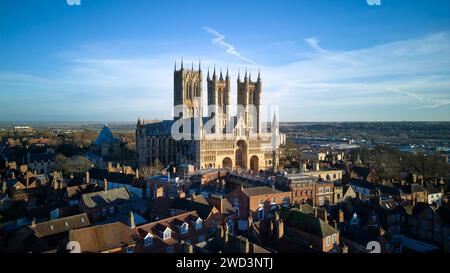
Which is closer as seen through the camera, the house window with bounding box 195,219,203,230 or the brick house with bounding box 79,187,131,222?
the house window with bounding box 195,219,203,230

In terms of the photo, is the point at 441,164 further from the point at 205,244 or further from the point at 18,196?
the point at 18,196

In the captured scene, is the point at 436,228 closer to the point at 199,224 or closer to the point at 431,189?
the point at 431,189

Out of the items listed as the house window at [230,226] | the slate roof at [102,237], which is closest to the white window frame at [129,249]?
the slate roof at [102,237]

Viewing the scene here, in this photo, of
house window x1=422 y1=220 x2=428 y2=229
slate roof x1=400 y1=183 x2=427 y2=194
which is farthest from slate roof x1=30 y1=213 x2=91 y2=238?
slate roof x1=400 y1=183 x2=427 y2=194

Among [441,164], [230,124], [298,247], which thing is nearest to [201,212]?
[298,247]

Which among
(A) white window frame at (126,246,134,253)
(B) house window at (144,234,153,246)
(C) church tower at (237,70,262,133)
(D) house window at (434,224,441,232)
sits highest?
(C) church tower at (237,70,262,133)

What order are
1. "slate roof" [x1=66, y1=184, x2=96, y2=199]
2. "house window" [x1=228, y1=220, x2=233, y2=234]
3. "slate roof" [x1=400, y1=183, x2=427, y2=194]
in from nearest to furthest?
1. "house window" [x1=228, y1=220, x2=233, y2=234]
2. "slate roof" [x1=66, y1=184, x2=96, y2=199]
3. "slate roof" [x1=400, y1=183, x2=427, y2=194]

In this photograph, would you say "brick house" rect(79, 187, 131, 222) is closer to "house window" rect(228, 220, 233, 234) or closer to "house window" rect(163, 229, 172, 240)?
→ "house window" rect(163, 229, 172, 240)

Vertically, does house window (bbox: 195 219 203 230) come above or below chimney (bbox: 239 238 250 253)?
below
